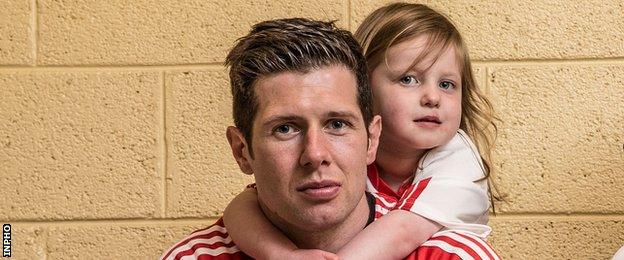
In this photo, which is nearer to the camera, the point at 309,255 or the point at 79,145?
the point at 309,255

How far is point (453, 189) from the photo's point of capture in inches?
80.4

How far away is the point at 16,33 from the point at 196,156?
654 mm

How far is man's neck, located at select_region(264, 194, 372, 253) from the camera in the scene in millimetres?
1866

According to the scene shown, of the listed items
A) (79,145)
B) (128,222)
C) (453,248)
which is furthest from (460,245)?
(79,145)

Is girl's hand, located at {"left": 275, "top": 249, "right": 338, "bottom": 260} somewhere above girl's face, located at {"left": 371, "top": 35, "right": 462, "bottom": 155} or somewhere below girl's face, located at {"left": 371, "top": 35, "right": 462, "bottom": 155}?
below

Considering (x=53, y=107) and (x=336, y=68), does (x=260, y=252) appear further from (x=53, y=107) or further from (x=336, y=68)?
(x=53, y=107)

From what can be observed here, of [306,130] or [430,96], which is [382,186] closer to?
[430,96]

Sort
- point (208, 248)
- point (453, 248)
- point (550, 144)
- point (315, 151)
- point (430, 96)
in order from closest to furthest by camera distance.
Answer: point (315, 151) → point (453, 248) → point (208, 248) → point (430, 96) → point (550, 144)

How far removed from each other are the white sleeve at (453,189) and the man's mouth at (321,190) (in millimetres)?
238

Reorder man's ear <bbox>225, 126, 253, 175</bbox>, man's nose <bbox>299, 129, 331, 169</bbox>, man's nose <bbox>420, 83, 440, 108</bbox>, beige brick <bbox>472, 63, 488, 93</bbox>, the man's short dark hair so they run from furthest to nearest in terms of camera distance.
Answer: beige brick <bbox>472, 63, 488, 93</bbox>, man's nose <bbox>420, 83, 440, 108</bbox>, man's ear <bbox>225, 126, 253, 175</bbox>, the man's short dark hair, man's nose <bbox>299, 129, 331, 169</bbox>

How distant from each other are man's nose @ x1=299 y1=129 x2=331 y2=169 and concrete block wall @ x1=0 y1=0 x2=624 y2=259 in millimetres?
1084

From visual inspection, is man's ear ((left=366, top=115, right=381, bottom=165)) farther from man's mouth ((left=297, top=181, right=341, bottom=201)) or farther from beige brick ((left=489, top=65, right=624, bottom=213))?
beige brick ((left=489, top=65, right=624, bottom=213))

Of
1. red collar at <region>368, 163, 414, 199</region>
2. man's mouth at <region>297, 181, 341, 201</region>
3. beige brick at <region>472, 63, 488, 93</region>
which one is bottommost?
red collar at <region>368, 163, 414, 199</region>

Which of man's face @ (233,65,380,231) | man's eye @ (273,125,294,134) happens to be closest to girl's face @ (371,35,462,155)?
man's face @ (233,65,380,231)
